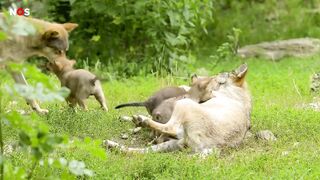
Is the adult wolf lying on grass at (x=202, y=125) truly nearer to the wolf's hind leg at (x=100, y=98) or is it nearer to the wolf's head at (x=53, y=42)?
the wolf's hind leg at (x=100, y=98)

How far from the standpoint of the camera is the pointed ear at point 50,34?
9.84 meters

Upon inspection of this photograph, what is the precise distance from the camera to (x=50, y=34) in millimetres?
9891

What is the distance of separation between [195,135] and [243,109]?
38.1 inches

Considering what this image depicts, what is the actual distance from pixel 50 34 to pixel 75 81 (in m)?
0.74

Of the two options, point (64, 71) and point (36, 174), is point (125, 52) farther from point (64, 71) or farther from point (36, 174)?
point (36, 174)

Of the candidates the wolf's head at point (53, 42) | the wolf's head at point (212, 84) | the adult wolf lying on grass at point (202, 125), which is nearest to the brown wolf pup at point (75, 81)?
the wolf's head at point (53, 42)

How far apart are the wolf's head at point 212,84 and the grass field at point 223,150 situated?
608 millimetres

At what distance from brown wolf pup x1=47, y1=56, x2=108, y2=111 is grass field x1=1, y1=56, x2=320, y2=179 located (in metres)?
0.19

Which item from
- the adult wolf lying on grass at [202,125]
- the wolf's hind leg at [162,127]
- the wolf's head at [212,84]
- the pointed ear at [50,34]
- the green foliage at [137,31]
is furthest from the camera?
the green foliage at [137,31]

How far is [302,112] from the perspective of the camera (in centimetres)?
982

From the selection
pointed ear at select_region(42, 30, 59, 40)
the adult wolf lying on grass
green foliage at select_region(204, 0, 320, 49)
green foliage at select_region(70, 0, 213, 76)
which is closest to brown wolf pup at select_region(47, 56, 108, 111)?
pointed ear at select_region(42, 30, 59, 40)

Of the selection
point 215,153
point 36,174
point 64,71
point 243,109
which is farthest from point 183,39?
point 36,174

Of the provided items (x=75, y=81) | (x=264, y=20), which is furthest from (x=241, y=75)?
(x=264, y=20)

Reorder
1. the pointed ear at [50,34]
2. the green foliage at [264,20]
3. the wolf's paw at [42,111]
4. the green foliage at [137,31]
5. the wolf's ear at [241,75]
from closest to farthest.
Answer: the wolf's ear at [241,75], the wolf's paw at [42,111], the pointed ear at [50,34], the green foliage at [137,31], the green foliage at [264,20]
